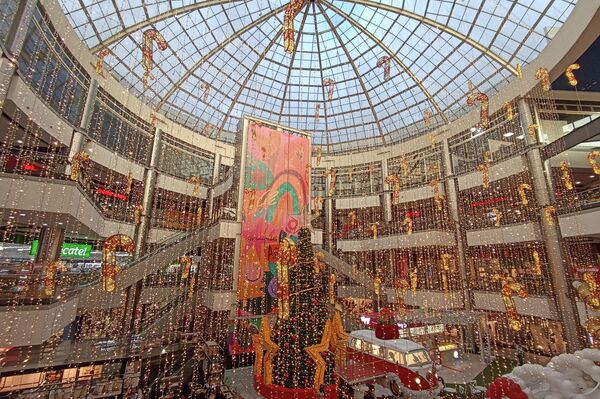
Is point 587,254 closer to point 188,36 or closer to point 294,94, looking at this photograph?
point 294,94

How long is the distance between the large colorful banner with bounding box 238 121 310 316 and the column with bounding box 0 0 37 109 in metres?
14.1

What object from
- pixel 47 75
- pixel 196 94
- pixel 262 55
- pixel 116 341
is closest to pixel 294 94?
pixel 262 55

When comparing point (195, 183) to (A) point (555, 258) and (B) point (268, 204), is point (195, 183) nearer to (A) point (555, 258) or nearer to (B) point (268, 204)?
(B) point (268, 204)

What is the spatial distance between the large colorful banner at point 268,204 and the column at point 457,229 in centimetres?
1219

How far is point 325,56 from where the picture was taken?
30.1 meters

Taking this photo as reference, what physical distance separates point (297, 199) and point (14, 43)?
19.1 meters

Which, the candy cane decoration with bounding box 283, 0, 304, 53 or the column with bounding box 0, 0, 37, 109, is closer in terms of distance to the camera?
the candy cane decoration with bounding box 283, 0, 304, 53

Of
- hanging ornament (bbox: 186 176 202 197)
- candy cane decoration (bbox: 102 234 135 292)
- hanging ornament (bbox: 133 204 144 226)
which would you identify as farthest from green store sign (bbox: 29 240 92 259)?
candy cane decoration (bbox: 102 234 135 292)

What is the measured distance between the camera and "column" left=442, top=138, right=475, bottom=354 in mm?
22163

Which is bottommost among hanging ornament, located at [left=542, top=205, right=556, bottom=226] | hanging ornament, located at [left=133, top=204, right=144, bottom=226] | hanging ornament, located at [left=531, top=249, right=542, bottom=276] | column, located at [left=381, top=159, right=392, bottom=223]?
hanging ornament, located at [left=531, top=249, right=542, bottom=276]

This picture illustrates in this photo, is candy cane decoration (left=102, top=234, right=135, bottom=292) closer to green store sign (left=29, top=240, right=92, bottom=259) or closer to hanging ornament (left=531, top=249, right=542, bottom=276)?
green store sign (left=29, top=240, right=92, bottom=259)

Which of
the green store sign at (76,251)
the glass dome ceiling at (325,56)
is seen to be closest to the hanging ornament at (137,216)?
the green store sign at (76,251)

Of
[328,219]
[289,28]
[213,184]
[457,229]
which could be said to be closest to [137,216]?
[213,184]

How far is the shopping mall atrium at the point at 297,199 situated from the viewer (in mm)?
11539
